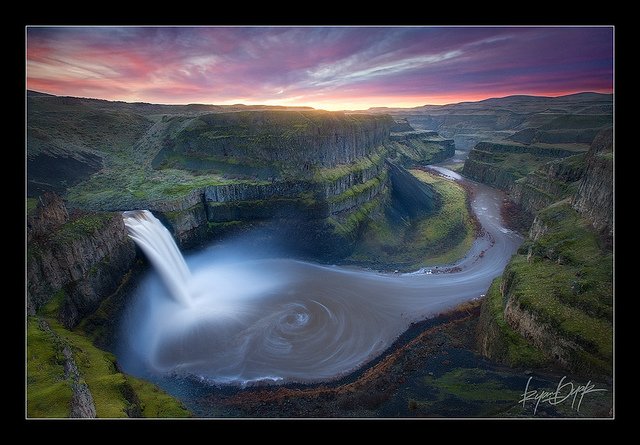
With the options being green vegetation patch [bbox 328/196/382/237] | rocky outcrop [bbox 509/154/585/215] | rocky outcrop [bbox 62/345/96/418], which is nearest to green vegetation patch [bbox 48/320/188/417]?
rocky outcrop [bbox 62/345/96/418]

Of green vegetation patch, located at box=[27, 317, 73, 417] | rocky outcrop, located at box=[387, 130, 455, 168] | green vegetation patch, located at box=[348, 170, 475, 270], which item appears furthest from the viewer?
rocky outcrop, located at box=[387, 130, 455, 168]

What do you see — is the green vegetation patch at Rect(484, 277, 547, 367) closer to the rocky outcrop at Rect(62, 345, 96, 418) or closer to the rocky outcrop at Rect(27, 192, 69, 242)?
the rocky outcrop at Rect(62, 345, 96, 418)

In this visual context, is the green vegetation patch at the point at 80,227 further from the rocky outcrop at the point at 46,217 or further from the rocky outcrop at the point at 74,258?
the rocky outcrop at the point at 46,217

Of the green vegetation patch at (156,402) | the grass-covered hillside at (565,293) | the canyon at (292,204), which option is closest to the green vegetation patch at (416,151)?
the canyon at (292,204)

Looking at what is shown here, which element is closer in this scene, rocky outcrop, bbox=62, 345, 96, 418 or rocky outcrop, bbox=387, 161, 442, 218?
rocky outcrop, bbox=62, 345, 96, 418

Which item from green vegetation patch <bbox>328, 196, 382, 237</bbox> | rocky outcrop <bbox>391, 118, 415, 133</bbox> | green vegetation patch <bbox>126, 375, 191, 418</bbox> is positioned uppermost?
rocky outcrop <bbox>391, 118, 415, 133</bbox>

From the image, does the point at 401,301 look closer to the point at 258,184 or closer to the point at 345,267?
the point at 345,267
